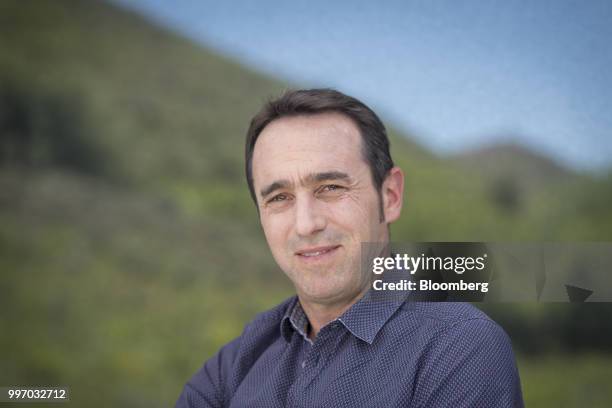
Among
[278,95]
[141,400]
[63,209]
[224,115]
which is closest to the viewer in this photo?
[278,95]

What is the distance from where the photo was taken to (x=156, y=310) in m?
Result: 3.86

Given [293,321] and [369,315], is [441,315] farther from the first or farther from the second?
[293,321]

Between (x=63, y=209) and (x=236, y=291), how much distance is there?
1.28 m

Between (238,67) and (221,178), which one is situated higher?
(238,67)

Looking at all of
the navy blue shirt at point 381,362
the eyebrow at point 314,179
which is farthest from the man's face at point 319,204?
the navy blue shirt at point 381,362

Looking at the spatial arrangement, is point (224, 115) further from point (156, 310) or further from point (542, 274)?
point (542, 274)

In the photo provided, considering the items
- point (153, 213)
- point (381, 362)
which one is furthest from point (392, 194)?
point (153, 213)

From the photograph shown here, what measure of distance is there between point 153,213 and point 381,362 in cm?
318

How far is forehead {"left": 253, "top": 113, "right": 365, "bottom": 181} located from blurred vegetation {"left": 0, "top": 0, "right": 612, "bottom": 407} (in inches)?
91.1

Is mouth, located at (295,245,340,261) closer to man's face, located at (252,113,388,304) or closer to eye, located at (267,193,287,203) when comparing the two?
man's face, located at (252,113,388,304)

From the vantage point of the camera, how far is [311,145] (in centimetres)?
128

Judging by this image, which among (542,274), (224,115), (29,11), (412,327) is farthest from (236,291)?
(412,327)

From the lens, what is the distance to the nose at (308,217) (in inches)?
49.2

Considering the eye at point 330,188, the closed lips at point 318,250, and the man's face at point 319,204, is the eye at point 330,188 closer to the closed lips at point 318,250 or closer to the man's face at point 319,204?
the man's face at point 319,204
